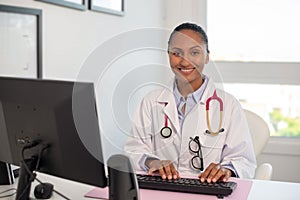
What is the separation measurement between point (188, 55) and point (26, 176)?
85cm

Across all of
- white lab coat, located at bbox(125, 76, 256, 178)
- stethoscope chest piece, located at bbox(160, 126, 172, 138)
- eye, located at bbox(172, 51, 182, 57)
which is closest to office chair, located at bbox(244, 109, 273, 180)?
white lab coat, located at bbox(125, 76, 256, 178)

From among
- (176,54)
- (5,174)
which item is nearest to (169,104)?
(176,54)

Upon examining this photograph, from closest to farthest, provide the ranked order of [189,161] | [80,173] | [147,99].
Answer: [80,173], [189,161], [147,99]

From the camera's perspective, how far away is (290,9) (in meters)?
3.24

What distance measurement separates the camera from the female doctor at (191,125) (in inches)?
75.2

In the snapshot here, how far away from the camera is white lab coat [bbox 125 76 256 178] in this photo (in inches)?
76.1

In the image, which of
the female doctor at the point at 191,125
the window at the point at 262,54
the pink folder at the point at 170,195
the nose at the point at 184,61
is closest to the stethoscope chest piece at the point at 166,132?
the female doctor at the point at 191,125

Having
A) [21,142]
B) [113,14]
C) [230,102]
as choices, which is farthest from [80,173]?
[113,14]

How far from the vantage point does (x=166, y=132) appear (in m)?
1.98

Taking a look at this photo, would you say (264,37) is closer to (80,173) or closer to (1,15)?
(1,15)

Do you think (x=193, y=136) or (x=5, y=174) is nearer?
(x=5, y=174)

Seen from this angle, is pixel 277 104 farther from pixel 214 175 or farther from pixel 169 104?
pixel 214 175

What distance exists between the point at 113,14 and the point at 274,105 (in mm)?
1392

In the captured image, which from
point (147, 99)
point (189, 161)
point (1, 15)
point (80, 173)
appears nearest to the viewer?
point (80, 173)
